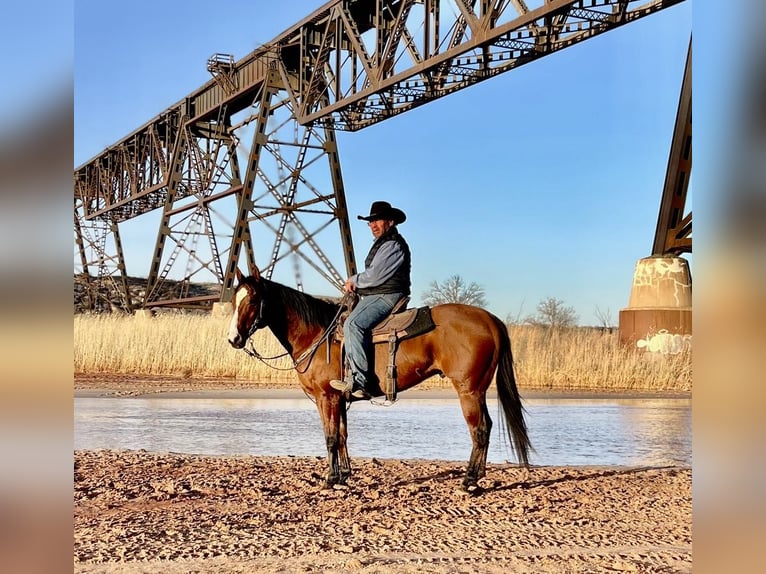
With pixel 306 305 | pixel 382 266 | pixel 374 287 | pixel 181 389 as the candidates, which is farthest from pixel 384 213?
pixel 181 389

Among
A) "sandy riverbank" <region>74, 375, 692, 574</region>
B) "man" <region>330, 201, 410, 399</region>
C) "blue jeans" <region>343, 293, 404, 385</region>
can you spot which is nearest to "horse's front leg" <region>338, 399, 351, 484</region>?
"sandy riverbank" <region>74, 375, 692, 574</region>

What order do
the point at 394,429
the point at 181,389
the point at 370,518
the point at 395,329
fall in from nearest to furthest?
the point at 370,518, the point at 395,329, the point at 394,429, the point at 181,389

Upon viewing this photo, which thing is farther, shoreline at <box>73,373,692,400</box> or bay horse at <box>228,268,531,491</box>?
shoreline at <box>73,373,692,400</box>

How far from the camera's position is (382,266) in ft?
17.5

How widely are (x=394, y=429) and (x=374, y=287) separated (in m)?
4.08

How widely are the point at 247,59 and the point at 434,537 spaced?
14.6 feet

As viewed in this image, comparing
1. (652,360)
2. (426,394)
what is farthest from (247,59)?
(426,394)

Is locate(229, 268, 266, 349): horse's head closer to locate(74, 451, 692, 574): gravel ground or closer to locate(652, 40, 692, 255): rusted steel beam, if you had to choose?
locate(74, 451, 692, 574): gravel ground

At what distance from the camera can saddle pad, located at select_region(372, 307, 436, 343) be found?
554 cm

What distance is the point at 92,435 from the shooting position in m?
8.48

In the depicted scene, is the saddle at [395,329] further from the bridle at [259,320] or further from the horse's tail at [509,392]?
the bridle at [259,320]

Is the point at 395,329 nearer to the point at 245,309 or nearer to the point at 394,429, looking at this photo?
the point at 245,309

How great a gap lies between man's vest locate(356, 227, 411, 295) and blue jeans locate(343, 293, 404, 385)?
5 cm
